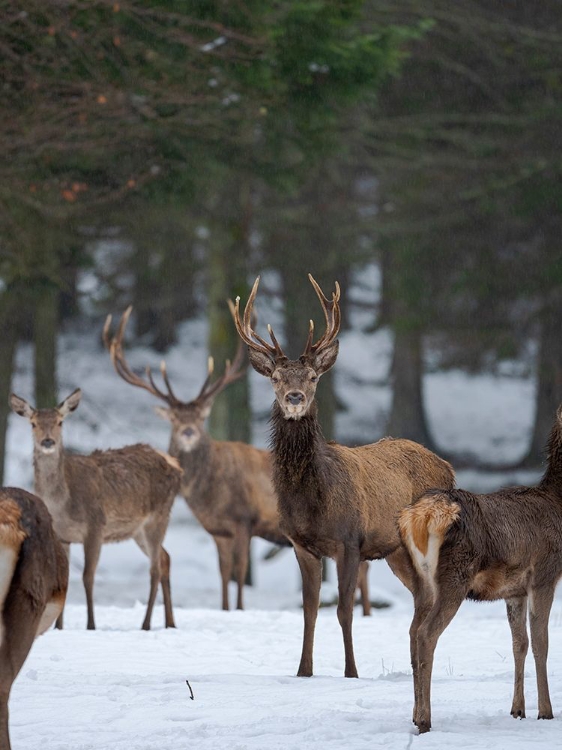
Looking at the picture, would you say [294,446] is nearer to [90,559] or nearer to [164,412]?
[90,559]

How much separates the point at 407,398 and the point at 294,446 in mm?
18481

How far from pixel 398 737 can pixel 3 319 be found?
1265cm

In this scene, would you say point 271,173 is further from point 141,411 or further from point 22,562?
point 22,562

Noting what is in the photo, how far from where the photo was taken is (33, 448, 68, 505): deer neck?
1139 cm

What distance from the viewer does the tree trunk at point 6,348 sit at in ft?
56.5

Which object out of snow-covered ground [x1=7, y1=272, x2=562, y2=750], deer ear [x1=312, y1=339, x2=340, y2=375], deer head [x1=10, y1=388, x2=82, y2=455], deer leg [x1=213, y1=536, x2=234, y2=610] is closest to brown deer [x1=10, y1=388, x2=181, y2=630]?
deer head [x1=10, y1=388, x2=82, y2=455]

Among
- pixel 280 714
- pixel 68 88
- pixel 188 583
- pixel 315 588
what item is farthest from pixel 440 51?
pixel 280 714

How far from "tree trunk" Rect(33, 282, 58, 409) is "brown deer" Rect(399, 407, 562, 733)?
1187 centimetres

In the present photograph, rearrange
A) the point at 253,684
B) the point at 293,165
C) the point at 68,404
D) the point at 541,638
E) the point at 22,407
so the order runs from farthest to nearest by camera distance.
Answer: the point at 293,165 < the point at 68,404 < the point at 22,407 < the point at 253,684 < the point at 541,638

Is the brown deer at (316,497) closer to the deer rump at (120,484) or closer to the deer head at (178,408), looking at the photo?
the deer rump at (120,484)

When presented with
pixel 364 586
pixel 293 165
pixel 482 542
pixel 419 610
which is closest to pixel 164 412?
pixel 364 586

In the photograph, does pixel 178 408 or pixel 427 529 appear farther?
pixel 178 408

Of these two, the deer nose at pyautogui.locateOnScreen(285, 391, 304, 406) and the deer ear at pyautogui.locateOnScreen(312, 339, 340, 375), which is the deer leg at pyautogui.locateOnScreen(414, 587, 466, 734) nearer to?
the deer nose at pyautogui.locateOnScreen(285, 391, 304, 406)

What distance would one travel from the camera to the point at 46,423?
38.5 ft
